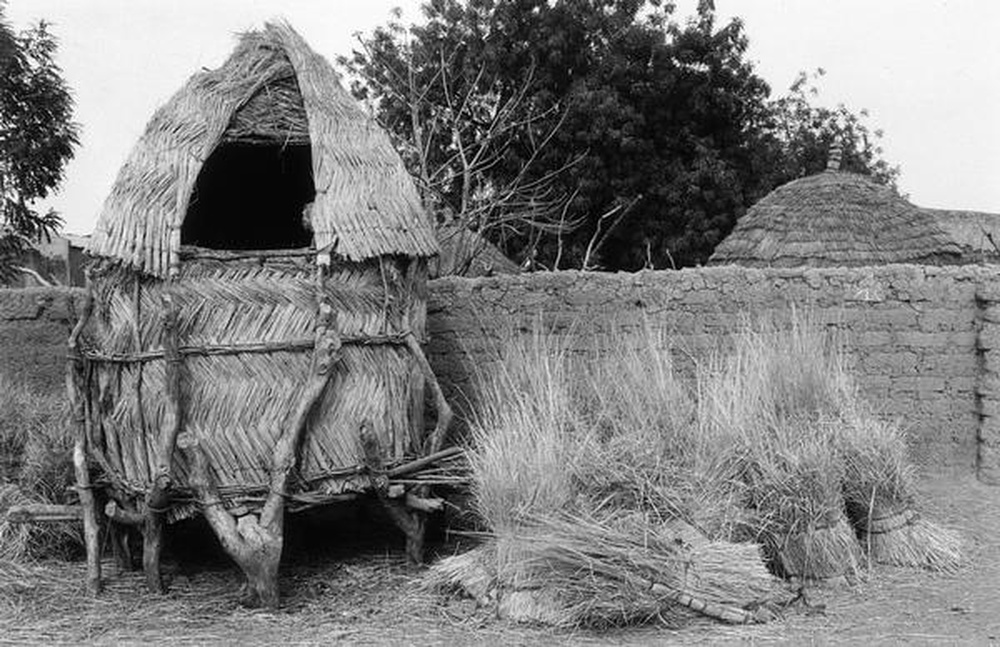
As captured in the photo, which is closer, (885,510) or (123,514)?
(123,514)

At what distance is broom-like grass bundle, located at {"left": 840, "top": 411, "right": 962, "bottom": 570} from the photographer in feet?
18.2

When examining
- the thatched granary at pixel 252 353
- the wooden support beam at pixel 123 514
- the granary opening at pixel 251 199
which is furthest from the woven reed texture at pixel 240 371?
the granary opening at pixel 251 199

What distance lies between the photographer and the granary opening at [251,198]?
7.21 meters

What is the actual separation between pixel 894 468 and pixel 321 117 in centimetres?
372

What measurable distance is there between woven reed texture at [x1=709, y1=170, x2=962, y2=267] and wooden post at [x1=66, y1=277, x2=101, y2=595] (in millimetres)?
6980

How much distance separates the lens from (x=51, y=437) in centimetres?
616

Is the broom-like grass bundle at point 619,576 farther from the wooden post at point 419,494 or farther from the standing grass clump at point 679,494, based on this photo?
the wooden post at point 419,494

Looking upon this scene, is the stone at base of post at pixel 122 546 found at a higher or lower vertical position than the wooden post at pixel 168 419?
lower

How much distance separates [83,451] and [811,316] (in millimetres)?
5005

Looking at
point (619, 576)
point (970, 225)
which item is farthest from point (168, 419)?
point (970, 225)

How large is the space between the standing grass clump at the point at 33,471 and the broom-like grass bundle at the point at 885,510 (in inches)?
175

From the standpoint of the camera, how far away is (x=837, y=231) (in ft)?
33.7

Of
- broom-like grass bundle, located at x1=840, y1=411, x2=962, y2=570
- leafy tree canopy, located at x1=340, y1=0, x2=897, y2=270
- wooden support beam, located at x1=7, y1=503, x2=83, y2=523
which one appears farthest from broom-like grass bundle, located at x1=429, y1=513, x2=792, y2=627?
leafy tree canopy, located at x1=340, y1=0, x2=897, y2=270

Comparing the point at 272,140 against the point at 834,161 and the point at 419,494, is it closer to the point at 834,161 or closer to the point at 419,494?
the point at 419,494
